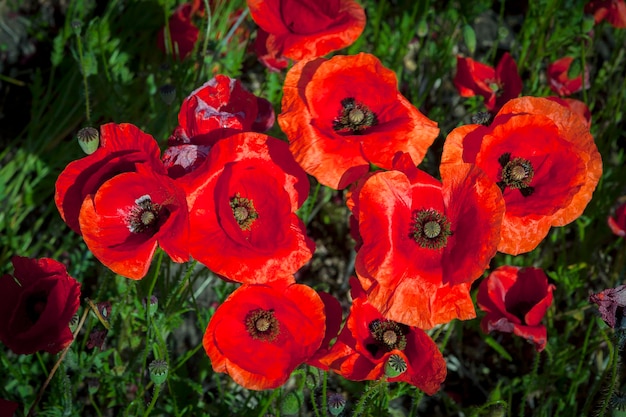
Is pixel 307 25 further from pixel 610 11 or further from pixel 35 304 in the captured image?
pixel 610 11

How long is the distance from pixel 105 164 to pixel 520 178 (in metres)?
1.26

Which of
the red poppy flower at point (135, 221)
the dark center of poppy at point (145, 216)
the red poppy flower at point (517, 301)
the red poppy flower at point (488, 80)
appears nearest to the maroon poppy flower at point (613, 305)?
the red poppy flower at point (517, 301)

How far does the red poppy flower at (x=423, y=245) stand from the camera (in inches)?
73.4

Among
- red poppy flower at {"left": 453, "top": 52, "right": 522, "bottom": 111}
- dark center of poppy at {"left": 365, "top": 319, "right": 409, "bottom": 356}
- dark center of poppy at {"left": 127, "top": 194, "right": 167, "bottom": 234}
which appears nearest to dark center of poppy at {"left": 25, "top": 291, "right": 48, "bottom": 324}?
dark center of poppy at {"left": 127, "top": 194, "right": 167, "bottom": 234}

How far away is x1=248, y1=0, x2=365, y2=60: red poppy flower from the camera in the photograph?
7.26ft

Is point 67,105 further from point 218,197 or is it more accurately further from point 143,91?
point 218,197

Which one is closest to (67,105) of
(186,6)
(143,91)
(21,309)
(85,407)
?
(143,91)

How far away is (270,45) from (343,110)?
35 cm

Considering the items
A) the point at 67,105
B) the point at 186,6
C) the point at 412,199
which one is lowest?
the point at 67,105

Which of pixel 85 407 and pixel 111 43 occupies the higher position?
pixel 111 43

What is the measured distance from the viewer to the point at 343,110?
7.30ft

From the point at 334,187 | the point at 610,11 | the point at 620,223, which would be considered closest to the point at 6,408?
the point at 334,187

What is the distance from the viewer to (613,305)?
1.96 meters

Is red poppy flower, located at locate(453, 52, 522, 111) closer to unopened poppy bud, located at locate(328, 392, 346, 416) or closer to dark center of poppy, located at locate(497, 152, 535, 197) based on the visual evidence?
dark center of poppy, located at locate(497, 152, 535, 197)
